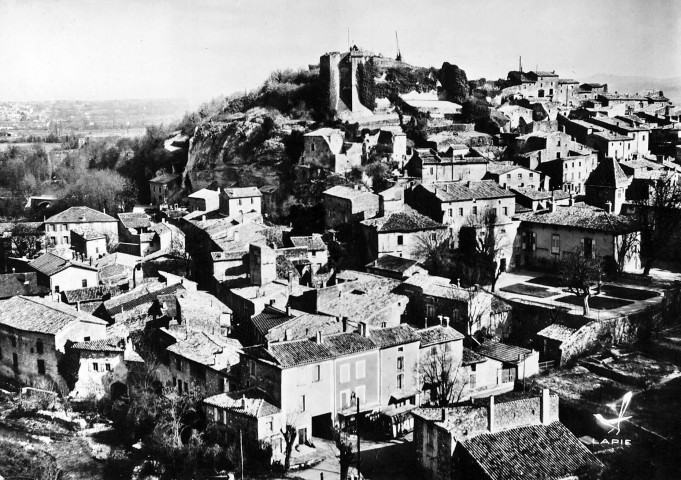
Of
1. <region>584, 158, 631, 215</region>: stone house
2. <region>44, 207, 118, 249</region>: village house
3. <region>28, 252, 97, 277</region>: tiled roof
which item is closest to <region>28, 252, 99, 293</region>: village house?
<region>28, 252, 97, 277</region>: tiled roof

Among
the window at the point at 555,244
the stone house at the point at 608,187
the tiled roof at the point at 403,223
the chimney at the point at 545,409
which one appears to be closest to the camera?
the chimney at the point at 545,409

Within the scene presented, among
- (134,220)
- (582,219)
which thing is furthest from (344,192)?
(134,220)

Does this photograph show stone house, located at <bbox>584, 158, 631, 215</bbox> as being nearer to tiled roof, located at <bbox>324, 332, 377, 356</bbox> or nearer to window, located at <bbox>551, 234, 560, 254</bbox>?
window, located at <bbox>551, 234, 560, 254</bbox>

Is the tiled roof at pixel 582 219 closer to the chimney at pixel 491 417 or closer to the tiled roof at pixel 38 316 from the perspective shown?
the chimney at pixel 491 417

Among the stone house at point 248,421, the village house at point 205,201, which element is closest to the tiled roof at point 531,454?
the stone house at point 248,421

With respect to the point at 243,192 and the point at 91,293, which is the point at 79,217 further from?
the point at 91,293

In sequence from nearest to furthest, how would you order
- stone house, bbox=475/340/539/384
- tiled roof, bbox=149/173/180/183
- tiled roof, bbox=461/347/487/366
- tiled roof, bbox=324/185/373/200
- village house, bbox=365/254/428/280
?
tiled roof, bbox=461/347/487/366, stone house, bbox=475/340/539/384, village house, bbox=365/254/428/280, tiled roof, bbox=324/185/373/200, tiled roof, bbox=149/173/180/183
